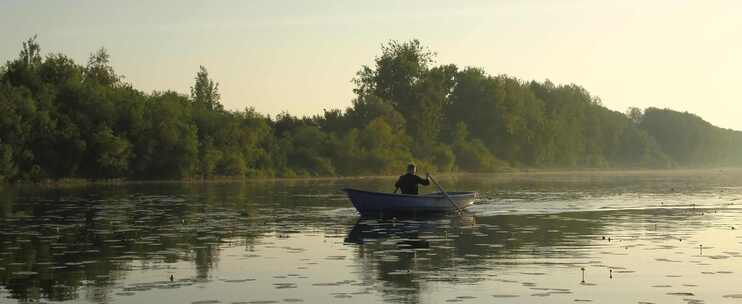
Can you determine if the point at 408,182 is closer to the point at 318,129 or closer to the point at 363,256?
the point at 363,256

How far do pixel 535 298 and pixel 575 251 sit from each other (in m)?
8.40

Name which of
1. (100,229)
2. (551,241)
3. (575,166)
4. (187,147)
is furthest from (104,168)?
(575,166)

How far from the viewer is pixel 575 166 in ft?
546

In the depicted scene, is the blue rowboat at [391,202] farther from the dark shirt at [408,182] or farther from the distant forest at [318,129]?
the distant forest at [318,129]

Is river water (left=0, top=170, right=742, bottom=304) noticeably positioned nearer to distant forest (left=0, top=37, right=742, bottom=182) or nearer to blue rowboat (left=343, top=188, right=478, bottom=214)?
blue rowboat (left=343, top=188, right=478, bottom=214)

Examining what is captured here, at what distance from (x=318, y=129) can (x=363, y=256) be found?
93.6 metres

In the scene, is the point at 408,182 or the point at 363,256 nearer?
the point at 363,256

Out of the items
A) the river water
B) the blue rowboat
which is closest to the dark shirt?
the blue rowboat

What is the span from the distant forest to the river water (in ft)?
125

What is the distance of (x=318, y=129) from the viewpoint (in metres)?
118

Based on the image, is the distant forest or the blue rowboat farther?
the distant forest

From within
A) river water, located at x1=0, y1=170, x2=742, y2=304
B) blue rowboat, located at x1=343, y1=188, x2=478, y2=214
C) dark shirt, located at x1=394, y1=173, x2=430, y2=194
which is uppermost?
dark shirt, located at x1=394, y1=173, x2=430, y2=194

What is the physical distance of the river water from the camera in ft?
60.5

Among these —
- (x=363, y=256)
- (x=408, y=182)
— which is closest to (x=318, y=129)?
(x=408, y=182)
